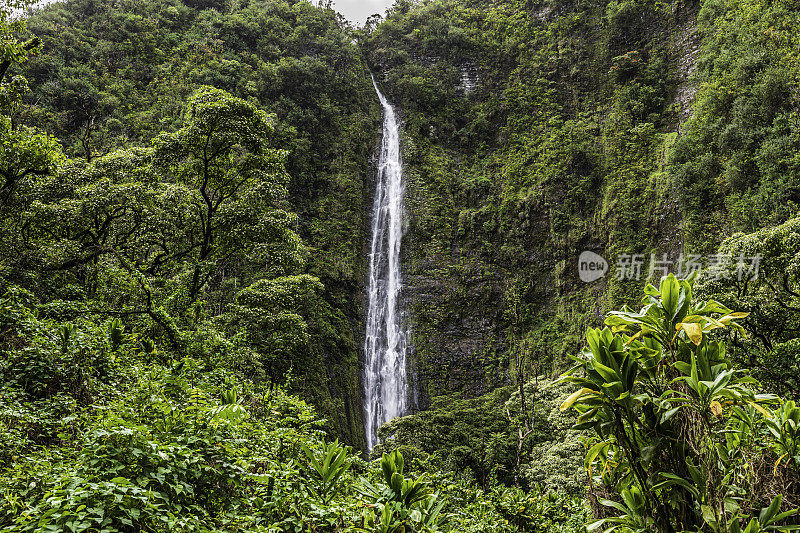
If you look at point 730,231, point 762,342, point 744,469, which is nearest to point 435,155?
point 730,231

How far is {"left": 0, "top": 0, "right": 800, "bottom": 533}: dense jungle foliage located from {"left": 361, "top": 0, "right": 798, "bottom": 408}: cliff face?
0.13m

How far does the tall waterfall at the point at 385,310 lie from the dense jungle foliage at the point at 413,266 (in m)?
0.64

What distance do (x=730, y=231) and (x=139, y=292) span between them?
15338 millimetres

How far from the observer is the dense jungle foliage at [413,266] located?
225cm

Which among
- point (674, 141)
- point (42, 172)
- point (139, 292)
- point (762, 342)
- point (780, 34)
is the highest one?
point (780, 34)

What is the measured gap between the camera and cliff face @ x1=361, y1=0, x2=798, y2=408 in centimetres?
1560

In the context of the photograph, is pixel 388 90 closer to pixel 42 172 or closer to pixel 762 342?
pixel 42 172

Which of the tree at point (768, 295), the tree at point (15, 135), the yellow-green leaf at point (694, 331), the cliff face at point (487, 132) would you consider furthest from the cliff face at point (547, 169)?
the tree at point (15, 135)

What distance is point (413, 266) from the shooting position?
20.7 m

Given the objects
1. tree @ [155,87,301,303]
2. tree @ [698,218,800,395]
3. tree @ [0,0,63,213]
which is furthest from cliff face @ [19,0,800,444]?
tree @ [0,0,63,213]

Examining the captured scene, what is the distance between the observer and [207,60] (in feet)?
72.5

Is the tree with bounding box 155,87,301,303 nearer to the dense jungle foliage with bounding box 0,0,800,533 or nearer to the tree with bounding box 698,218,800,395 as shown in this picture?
the dense jungle foliage with bounding box 0,0,800,533

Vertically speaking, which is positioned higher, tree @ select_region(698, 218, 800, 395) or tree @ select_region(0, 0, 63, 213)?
tree @ select_region(0, 0, 63, 213)

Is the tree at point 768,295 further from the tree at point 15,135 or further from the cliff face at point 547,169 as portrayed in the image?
the tree at point 15,135
